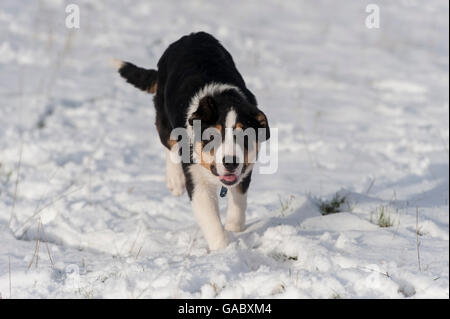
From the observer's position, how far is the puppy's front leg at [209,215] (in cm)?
350

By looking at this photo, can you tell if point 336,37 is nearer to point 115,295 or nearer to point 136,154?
point 136,154

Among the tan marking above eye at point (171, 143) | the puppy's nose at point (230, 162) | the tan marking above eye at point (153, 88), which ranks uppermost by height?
the tan marking above eye at point (153, 88)

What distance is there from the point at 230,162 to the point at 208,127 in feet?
0.93

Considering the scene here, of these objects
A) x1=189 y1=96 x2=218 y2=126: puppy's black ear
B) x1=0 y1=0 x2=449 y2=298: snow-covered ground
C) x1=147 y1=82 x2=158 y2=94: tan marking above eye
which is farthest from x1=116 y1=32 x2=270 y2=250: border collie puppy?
x1=0 y1=0 x2=449 y2=298: snow-covered ground

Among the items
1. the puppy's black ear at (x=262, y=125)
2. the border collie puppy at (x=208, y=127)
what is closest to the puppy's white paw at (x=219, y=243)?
the border collie puppy at (x=208, y=127)

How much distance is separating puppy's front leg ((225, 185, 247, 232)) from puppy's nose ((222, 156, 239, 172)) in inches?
24.1

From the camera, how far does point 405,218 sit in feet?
12.7

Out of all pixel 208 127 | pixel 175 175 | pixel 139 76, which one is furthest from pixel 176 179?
pixel 208 127

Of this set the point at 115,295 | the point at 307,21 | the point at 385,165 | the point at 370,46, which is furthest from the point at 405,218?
the point at 307,21

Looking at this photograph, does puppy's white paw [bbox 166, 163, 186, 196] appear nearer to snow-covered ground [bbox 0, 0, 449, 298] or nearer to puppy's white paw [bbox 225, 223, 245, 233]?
snow-covered ground [bbox 0, 0, 449, 298]

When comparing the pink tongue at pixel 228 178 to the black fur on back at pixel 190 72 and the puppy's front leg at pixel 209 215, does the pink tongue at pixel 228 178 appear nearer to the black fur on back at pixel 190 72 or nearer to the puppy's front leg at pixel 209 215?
the puppy's front leg at pixel 209 215

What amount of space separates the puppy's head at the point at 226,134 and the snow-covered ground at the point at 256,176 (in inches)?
19.1

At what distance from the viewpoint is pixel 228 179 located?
3.36m

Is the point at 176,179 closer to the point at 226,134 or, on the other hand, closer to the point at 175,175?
the point at 175,175
